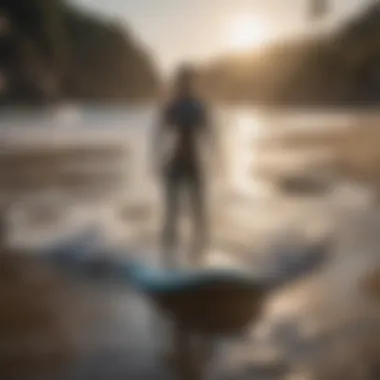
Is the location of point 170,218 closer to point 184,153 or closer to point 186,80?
point 184,153

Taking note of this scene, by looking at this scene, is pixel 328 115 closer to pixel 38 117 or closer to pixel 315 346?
pixel 315 346

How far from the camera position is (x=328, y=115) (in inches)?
42.9

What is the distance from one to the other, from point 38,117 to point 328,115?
0.45 meters

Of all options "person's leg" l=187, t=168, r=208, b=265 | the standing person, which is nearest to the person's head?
the standing person

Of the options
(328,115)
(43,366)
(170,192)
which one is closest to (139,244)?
(170,192)

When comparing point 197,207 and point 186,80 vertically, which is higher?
point 186,80

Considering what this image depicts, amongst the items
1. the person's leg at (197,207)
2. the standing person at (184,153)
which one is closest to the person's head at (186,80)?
the standing person at (184,153)

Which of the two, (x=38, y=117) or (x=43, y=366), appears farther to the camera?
(x=38, y=117)

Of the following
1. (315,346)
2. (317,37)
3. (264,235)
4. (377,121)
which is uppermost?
(317,37)

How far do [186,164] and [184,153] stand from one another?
0.7 inches

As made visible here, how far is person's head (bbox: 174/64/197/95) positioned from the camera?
3.46ft

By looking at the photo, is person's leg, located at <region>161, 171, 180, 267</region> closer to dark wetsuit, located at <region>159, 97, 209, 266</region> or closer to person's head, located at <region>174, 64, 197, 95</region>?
dark wetsuit, located at <region>159, 97, 209, 266</region>

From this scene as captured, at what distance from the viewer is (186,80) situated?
3.46 ft

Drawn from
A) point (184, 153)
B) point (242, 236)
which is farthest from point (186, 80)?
point (242, 236)
